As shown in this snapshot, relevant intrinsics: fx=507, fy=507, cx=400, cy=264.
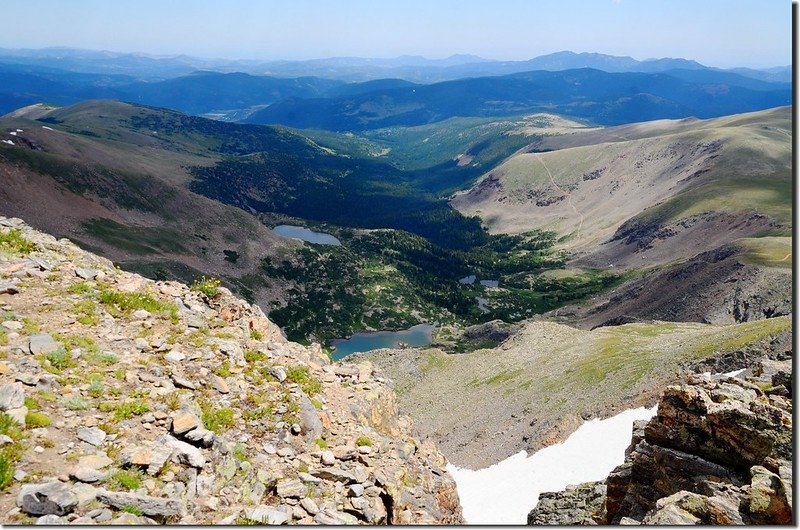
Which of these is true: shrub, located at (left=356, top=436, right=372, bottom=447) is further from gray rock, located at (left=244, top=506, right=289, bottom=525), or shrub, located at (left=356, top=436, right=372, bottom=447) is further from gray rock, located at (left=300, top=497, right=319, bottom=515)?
gray rock, located at (left=244, top=506, right=289, bottom=525)

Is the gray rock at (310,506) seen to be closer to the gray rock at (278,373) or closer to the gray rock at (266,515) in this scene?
the gray rock at (266,515)

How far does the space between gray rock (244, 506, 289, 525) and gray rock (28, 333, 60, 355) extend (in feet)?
30.1

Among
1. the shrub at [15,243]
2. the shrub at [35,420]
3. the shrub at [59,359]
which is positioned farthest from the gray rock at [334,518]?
the shrub at [15,243]

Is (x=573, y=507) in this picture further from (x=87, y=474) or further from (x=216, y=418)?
(x=87, y=474)

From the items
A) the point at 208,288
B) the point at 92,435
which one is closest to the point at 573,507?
the point at 208,288

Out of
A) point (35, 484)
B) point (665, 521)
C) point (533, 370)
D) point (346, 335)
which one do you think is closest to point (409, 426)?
point (665, 521)

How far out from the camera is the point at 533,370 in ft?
260

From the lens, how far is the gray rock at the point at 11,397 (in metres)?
13.5

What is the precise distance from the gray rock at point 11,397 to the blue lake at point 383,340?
139303 millimetres

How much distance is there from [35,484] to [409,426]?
1650cm

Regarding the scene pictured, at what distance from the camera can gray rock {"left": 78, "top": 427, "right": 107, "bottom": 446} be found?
1343cm

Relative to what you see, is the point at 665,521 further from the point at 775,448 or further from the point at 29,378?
the point at 29,378

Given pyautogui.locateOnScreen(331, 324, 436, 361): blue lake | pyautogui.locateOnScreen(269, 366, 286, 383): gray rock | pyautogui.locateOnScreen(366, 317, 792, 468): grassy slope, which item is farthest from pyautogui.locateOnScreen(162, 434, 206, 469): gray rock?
pyautogui.locateOnScreen(331, 324, 436, 361): blue lake

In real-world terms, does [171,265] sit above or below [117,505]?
below
